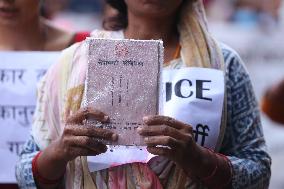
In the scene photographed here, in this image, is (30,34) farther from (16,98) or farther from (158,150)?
(158,150)

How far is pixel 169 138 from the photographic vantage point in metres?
2.84

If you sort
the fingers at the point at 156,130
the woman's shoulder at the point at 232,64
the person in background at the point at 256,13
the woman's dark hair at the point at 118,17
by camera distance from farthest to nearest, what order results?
the person in background at the point at 256,13, the woman's dark hair at the point at 118,17, the woman's shoulder at the point at 232,64, the fingers at the point at 156,130

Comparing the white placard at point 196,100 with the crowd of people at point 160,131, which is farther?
the white placard at point 196,100

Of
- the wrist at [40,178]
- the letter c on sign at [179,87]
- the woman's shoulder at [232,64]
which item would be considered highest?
the woman's shoulder at [232,64]

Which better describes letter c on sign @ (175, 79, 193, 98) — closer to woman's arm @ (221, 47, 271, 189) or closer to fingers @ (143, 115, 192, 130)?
woman's arm @ (221, 47, 271, 189)

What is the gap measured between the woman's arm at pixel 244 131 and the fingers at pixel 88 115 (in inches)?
22.5

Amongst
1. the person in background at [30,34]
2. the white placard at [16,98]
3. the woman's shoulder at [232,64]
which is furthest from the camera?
the person in background at [30,34]

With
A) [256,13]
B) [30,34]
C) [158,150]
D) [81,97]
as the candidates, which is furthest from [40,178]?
[256,13]

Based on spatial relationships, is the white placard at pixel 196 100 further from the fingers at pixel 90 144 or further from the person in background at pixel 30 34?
the person in background at pixel 30 34

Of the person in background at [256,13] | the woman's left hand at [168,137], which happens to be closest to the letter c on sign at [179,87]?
the woman's left hand at [168,137]

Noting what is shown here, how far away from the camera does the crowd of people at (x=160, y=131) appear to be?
113 inches

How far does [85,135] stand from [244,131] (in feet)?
2.13

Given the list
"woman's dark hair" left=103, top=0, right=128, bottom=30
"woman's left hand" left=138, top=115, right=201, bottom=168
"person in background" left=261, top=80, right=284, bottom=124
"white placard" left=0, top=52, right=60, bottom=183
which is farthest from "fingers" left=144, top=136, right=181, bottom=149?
"person in background" left=261, top=80, right=284, bottom=124

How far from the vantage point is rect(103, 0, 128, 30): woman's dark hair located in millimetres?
3428
